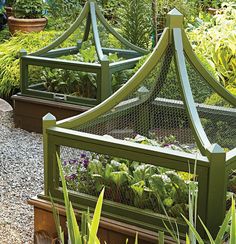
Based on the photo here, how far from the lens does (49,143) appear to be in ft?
10.2

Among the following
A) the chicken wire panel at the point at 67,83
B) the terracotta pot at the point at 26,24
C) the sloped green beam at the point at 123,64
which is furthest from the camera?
the terracotta pot at the point at 26,24

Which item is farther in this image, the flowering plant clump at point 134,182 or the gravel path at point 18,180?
the gravel path at point 18,180

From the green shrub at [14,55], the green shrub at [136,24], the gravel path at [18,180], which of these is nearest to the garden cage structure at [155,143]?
the gravel path at [18,180]

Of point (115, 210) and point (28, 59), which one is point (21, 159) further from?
point (115, 210)

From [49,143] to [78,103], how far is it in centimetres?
260

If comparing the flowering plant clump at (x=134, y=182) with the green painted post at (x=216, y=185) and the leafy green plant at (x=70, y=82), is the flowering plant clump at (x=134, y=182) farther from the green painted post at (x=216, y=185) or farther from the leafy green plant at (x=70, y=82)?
the leafy green plant at (x=70, y=82)

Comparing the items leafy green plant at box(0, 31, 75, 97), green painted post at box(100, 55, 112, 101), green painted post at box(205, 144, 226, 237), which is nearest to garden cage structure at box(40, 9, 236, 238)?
green painted post at box(205, 144, 226, 237)

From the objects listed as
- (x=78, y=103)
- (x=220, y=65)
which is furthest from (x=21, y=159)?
(x=220, y=65)

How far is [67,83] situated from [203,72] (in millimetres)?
2767

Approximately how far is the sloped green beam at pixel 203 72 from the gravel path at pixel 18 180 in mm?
1357

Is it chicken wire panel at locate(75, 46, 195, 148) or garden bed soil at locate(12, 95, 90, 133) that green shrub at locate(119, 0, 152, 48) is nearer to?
garden bed soil at locate(12, 95, 90, 133)

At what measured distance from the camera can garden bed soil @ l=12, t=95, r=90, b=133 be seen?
577 centimetres

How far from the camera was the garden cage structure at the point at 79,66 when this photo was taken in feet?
18.1

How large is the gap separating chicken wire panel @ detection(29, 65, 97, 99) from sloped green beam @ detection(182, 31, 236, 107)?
243cm
